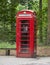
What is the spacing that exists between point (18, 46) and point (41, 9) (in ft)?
25.0

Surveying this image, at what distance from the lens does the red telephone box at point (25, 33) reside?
41.0 ft

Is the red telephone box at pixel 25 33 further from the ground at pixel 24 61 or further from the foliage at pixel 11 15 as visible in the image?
the foliage at pixel 11 15

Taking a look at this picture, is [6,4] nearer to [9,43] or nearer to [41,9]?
[41,9]

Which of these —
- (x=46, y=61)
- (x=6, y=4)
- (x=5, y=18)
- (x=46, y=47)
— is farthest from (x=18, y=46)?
(x=6, y=4)

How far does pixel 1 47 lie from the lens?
14.7 meters

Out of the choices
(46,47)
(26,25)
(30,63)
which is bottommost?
(46,47)

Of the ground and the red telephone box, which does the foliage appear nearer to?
the red telephone box

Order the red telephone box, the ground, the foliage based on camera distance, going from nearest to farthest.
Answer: the ground
the red telephone box
the foliage

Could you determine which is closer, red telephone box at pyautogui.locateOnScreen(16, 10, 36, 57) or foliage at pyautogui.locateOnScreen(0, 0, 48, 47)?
red telephone box at pyautogui.locateOnScreen(16, 10, 36, 57)

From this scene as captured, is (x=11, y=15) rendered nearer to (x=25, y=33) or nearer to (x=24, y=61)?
(x=25, y=33)

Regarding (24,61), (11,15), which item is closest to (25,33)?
(24,61)

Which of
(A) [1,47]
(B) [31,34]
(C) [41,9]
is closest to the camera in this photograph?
(B) [31,34]

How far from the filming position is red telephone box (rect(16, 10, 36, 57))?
1248 centimetres

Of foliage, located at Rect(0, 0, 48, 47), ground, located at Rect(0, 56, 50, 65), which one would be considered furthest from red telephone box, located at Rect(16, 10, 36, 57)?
foliage, located at Rect(0, 0, 48, 47)
